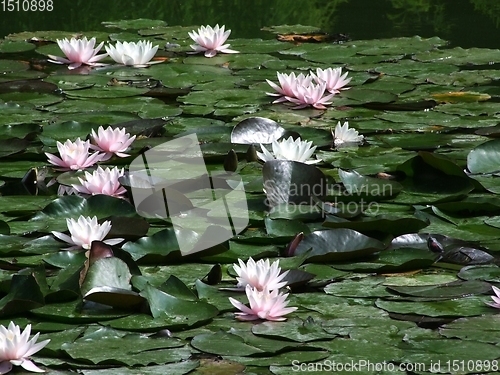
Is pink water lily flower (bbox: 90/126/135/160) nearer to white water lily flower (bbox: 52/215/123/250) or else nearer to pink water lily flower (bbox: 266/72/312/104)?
white water lily flower (bbox: 52/215/123/250)

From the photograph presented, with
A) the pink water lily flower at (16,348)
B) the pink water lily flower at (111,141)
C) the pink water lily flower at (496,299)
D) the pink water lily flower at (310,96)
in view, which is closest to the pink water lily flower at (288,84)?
the pink water lily flower at (310,96)

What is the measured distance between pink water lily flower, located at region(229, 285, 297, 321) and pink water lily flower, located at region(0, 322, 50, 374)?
419mm

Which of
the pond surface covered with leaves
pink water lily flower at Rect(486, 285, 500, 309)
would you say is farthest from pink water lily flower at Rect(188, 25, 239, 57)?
pink water lily flower at Rect(486, 285, 500, 309)

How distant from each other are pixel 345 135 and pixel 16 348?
5.27 ft

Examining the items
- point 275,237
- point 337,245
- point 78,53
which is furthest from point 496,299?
point 78,53

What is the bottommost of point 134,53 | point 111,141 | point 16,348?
point 16,348

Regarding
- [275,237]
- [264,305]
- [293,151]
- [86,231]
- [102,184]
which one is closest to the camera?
[264,305]

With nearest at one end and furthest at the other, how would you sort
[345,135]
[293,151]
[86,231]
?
[86,231] < [293,151] < [345,135]

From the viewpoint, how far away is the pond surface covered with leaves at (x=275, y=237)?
5.83ft

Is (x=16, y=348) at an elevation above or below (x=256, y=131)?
below

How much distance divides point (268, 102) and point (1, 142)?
1058 mm

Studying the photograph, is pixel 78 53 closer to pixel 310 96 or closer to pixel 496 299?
pixel 310 96

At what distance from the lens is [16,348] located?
5.44 feet

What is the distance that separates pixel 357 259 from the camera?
2.21 m
